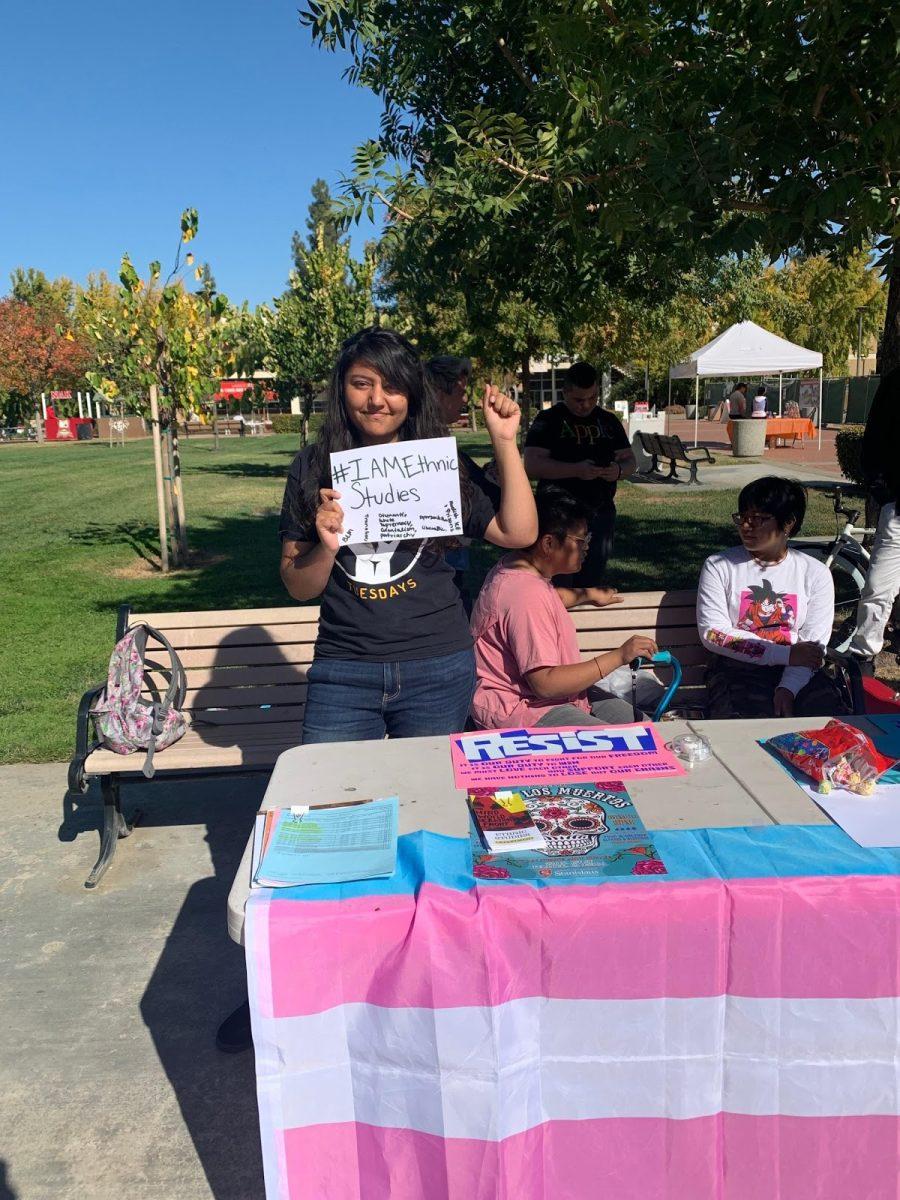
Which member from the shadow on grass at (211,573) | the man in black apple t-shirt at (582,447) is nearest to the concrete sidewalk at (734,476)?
the shadow on grass at (211,573)

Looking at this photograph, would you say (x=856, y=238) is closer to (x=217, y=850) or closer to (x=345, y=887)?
(x=345, y=887)

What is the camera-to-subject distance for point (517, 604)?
3.27m

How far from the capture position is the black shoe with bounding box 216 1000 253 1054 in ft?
9.96

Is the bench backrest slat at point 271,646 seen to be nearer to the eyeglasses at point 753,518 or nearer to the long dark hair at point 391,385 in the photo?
the eyeglasses at point 753,518

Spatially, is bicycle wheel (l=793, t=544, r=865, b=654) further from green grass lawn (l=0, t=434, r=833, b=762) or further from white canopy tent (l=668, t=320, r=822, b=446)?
white canopy tent (l=668, t=320, r=822, b=446)

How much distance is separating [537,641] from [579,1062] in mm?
1472

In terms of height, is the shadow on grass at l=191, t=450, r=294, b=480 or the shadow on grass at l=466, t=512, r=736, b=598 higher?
the shadow on grass at l=191, t=450, r=294, b=480

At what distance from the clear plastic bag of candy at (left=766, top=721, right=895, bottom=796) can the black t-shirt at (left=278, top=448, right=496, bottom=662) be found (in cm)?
98

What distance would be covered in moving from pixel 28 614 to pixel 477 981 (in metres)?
8.60

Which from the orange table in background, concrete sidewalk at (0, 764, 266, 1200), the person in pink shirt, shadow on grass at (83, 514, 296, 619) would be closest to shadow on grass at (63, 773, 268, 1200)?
concrete sidewalk at (0, 764, 266, 1200)

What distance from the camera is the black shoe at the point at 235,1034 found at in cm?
304

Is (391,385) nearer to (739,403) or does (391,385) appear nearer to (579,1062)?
(579,1062)

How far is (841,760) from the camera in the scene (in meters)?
2.36

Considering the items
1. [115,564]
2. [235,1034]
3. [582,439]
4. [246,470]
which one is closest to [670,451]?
[115,564]
